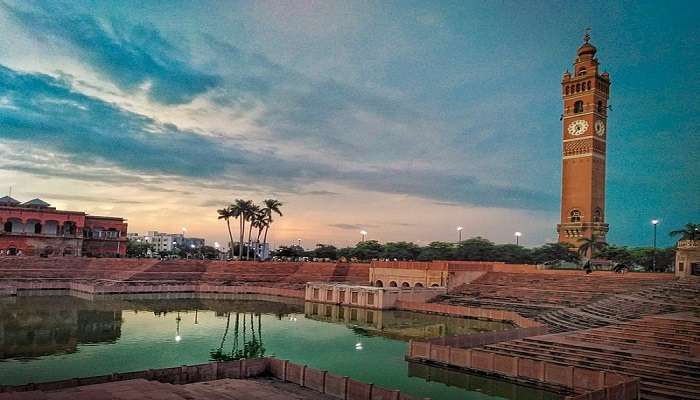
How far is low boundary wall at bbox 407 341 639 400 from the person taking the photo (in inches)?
951

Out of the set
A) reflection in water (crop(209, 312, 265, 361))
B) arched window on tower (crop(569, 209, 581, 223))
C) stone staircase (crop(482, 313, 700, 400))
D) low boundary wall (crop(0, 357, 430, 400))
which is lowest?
reflection in water (crop(209, 312, 265, 361))

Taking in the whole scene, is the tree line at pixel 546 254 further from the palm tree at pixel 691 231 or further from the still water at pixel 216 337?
the still water at pixel 216 337

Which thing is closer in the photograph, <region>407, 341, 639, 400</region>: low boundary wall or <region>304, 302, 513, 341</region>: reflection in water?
<region>407, 341, 639, 400</region>: low boundary wall

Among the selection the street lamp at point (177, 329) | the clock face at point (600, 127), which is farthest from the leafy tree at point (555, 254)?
the street lamp at point (177, 329)

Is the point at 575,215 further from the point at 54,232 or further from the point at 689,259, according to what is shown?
the point at 54,232

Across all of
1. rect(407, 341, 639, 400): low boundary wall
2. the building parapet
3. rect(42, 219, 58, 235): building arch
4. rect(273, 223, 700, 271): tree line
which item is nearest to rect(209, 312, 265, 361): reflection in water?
rect(407, 341, 639, 400): low boundary wall

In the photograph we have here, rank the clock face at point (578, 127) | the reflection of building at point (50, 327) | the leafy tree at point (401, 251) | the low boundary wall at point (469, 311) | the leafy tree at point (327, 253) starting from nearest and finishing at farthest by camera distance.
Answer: the reflection of building at point (50, 327) → the low boundary wall at point (469, 311) → the clock face at point (578, 127) → the leafy tree at point (401, 251) → the leafy tree at point (327, 253)

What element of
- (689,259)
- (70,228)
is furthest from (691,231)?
(70,228)

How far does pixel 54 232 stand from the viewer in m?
109

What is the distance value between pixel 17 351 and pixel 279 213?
8628 centimetres

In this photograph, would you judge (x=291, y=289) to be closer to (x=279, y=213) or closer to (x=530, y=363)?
(x=279, y=213)

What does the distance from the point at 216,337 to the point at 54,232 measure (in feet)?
256

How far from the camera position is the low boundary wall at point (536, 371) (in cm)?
2416

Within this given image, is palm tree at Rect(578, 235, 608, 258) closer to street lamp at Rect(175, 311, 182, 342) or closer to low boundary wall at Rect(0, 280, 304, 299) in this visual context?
low boundary wall at Rect(0, 280, 304, 299)
